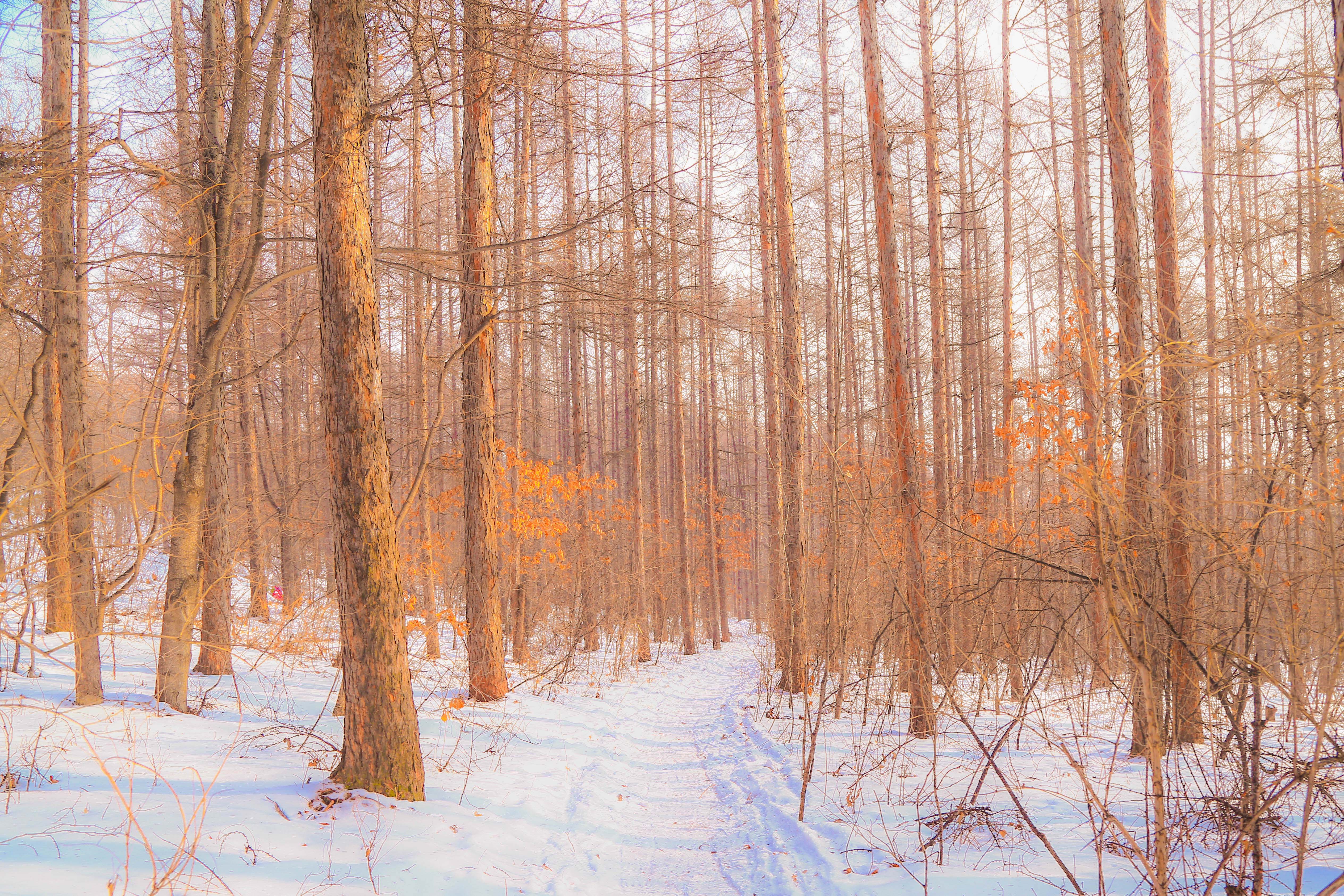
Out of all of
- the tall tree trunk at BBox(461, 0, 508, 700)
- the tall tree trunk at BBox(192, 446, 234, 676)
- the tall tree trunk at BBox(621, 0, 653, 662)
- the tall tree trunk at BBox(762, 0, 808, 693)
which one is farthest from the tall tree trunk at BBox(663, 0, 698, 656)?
the tall tree trunk at BBox(192, 446, 234, 676)

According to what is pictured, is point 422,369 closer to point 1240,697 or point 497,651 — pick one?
point 497,651

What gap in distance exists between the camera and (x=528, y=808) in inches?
178

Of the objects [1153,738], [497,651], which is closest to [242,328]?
[497,651]

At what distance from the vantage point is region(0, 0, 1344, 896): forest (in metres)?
2.97

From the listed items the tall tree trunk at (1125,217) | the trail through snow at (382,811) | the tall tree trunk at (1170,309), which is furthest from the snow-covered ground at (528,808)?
the tall tree trunk at (1125,217)

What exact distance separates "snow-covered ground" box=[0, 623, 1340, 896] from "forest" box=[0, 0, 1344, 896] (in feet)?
0.14

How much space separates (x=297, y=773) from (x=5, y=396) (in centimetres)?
258

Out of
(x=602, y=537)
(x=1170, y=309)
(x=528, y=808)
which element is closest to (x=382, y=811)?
(x=528, y=808)

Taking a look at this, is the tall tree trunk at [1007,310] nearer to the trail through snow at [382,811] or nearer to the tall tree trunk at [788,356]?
the tall tree trunk at [788,356]

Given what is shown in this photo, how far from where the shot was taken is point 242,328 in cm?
940

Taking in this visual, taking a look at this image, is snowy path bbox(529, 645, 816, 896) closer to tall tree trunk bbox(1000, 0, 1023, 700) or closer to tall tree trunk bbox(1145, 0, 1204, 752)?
tall tree trunk bbox(1145, 0, 1204, 752)

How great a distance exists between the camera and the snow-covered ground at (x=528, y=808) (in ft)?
10.3

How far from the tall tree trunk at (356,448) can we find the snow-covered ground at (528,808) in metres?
0.29

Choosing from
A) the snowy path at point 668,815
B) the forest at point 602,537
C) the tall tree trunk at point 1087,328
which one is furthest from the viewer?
the snowy path at point 668,815
